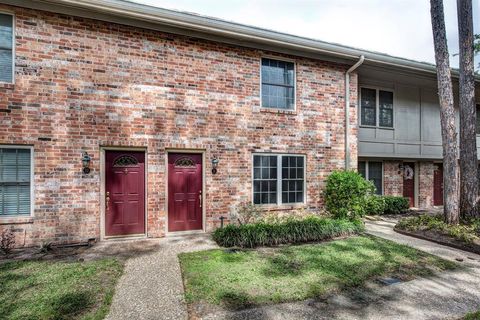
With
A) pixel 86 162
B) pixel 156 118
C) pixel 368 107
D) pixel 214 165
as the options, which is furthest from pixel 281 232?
pixel 368 107

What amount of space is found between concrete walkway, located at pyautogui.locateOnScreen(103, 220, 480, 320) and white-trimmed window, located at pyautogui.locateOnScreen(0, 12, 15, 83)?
491cm

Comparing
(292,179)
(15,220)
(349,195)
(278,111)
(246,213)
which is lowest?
(246,213)

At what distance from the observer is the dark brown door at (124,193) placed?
21.0ft

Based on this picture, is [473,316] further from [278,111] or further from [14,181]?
[14,181]

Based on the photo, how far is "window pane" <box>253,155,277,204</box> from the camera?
7820mm

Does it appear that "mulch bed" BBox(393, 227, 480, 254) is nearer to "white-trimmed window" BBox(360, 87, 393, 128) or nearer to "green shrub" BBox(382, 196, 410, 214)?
"green shrub" BBox(382, 196, 410, 214)

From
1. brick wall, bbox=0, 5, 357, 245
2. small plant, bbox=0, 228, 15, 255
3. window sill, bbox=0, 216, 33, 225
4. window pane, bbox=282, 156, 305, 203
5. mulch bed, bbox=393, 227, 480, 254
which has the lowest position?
mulch bed, bbox=393, 227, 480, 254

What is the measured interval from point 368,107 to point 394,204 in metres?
4.13

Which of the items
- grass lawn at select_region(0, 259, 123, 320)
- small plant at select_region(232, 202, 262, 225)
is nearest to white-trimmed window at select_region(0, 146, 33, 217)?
grass lawn at select_region(0, 259, 123, 320)

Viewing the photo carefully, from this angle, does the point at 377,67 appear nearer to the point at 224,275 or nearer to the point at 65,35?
the point at 224,275

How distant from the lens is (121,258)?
5.19 m

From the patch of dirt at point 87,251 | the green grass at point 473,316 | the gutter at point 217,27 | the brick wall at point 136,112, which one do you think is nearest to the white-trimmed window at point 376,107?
the gutter at point 217,27

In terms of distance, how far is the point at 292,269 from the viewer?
4617 millimetres

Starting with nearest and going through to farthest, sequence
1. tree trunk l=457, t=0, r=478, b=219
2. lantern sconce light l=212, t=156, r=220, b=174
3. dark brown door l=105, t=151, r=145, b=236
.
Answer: dark brown door l=105, t=151, r=145, b=236 → lantern sconce light l=212, t=156, r=220, b=174 → tree trunk l=457, t=0, r=478, b=219
